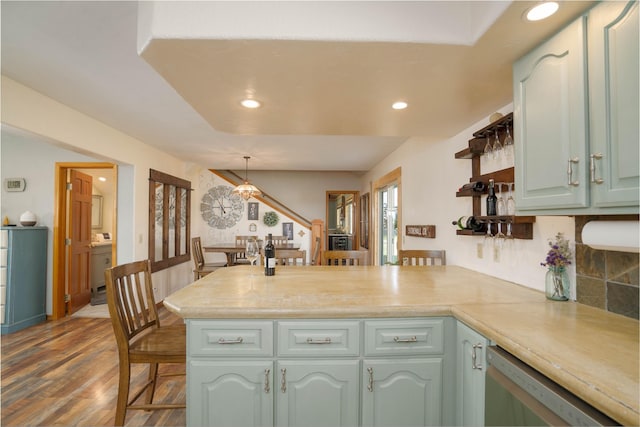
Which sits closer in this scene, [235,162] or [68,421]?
[68,421]

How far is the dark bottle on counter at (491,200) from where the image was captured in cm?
206

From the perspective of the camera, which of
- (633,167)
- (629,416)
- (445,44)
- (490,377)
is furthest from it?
(445,44)

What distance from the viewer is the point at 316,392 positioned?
1.44 meters

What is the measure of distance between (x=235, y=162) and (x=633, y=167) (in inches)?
212

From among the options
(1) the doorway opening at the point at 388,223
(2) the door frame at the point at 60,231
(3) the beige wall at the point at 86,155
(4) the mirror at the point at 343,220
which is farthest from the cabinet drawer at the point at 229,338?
(4) the mirror at the point at 343,220

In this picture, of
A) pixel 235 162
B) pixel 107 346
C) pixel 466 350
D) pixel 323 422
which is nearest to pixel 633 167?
pixel 466 350

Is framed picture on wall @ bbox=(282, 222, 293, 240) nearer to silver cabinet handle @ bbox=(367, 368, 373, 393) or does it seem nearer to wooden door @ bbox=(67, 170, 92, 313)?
wooden door @ bbox=(67, 170, 92, 313)

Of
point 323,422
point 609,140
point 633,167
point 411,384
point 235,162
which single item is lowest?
point 323,422

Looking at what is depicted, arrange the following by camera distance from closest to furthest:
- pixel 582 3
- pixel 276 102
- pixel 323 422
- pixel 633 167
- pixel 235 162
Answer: pixel 633 167, pixel 582 3, pixel 323 422, pixel 276 102, pixel 235 162

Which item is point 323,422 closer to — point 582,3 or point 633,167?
point 633,167

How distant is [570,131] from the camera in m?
1.13

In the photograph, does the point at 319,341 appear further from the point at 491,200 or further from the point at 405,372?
the point at 491,200

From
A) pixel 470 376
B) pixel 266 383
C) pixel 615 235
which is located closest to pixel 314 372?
pixel 266 383

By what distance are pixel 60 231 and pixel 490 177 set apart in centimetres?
498
